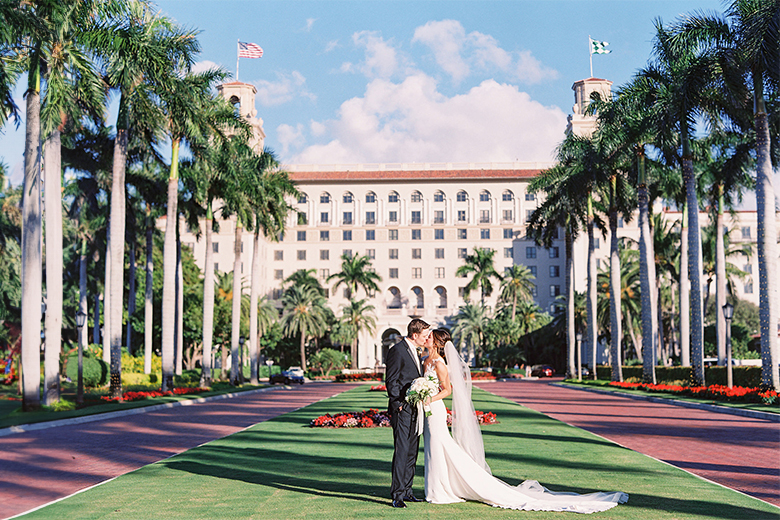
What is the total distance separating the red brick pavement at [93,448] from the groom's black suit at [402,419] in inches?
177

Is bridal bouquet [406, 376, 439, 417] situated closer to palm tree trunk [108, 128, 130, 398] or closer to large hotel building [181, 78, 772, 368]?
palm tree trunk [108, 128, 130, 398]

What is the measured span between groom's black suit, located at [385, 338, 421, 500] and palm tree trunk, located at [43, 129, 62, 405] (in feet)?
64.6

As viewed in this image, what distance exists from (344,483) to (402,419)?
87.8 inches

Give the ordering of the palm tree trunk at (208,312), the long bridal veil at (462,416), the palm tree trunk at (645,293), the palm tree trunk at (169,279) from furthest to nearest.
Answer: the palm tree trunk at (208,312), the palm tree trunk at (645,293), the palm tree trunk at (169,279), the long bridal veil at (462,416)

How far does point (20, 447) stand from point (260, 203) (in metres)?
30.1

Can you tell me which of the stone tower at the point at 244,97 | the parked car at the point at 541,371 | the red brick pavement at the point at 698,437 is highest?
the stone tower at the point at 244,97

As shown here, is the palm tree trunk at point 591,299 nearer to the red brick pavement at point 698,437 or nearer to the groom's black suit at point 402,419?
the red brick pavement at point 698,437

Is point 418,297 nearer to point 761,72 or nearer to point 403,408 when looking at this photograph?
point 761,72

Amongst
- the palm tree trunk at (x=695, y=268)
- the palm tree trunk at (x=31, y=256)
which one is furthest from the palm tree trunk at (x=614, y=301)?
the palm tree trunk at (x=31, y=256)

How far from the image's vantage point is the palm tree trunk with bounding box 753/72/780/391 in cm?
2452

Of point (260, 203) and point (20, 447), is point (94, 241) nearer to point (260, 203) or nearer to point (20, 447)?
point (260, 203)

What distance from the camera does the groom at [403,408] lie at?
8.12m

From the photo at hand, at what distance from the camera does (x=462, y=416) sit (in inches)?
344

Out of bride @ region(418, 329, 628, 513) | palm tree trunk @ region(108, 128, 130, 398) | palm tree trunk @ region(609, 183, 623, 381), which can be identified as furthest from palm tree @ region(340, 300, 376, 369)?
bride @ region(418, 329, 628, 513)
